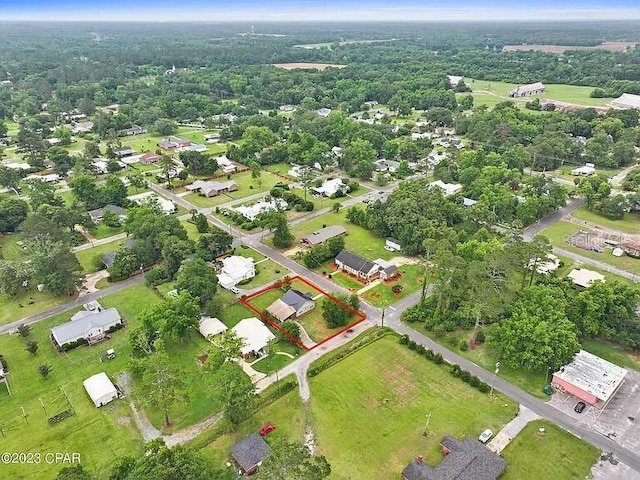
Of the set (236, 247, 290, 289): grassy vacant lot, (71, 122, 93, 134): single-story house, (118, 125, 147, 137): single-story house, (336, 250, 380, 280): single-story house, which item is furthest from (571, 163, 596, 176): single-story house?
(71, 122, 93, 134): single-story house

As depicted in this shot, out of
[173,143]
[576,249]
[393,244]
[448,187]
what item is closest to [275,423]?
[393,244]

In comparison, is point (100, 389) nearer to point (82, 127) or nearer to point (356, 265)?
point (356, 265)

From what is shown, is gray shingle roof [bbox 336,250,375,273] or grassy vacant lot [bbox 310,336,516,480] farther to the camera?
gray shingle roof [bbox 336,250,375,273]

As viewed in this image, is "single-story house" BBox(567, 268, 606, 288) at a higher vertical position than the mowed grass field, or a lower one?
lower

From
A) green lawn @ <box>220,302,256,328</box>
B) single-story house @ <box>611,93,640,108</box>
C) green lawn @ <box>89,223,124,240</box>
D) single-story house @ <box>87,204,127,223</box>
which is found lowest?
green lawn @ <box>89,223,124,240</box>

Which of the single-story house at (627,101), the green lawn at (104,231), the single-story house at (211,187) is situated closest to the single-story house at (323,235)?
the single-story house at (211,187)

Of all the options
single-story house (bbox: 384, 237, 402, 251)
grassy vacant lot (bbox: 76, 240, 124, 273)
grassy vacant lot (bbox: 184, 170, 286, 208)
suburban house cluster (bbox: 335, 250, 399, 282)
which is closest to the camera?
suburban house cluster (bbox: 335, 250, 399, 282)

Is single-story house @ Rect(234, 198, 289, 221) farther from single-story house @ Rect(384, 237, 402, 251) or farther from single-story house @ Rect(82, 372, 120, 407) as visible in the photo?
single-story house @ Rect(82, 372, 120, 407)
